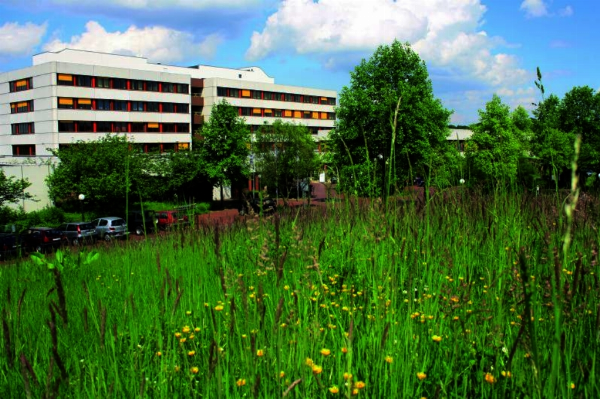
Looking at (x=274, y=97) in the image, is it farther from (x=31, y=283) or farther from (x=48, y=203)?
(x=31, y=283)

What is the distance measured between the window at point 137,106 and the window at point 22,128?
1300cm

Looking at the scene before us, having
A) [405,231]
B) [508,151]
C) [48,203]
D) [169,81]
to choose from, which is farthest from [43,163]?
[405,231]

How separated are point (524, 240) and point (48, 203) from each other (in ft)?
168

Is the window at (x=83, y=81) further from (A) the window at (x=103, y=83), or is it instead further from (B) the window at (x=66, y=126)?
(B) the window at (x=66, y=126)

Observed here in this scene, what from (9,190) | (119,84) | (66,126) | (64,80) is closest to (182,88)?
(119,84)

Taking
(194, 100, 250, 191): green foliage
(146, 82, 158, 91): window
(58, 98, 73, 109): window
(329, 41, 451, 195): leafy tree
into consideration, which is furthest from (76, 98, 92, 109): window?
(329, 41, 451, 195): leafy tree

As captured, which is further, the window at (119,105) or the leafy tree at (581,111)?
the window at (119,105)

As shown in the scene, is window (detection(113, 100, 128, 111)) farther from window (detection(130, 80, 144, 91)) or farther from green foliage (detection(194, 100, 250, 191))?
green foliage (detection(194, 100, 250, 191))

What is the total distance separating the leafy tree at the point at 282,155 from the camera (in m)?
51.5

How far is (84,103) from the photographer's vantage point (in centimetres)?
6600

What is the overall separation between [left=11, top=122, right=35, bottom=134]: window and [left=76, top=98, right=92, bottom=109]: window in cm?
648

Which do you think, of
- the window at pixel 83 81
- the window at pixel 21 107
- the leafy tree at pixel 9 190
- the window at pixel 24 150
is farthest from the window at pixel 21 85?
the leafy tree at pixel 9 190

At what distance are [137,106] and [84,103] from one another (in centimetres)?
806

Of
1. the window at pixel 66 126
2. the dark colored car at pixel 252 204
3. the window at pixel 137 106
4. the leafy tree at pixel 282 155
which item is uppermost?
the window at pixel 137 106
